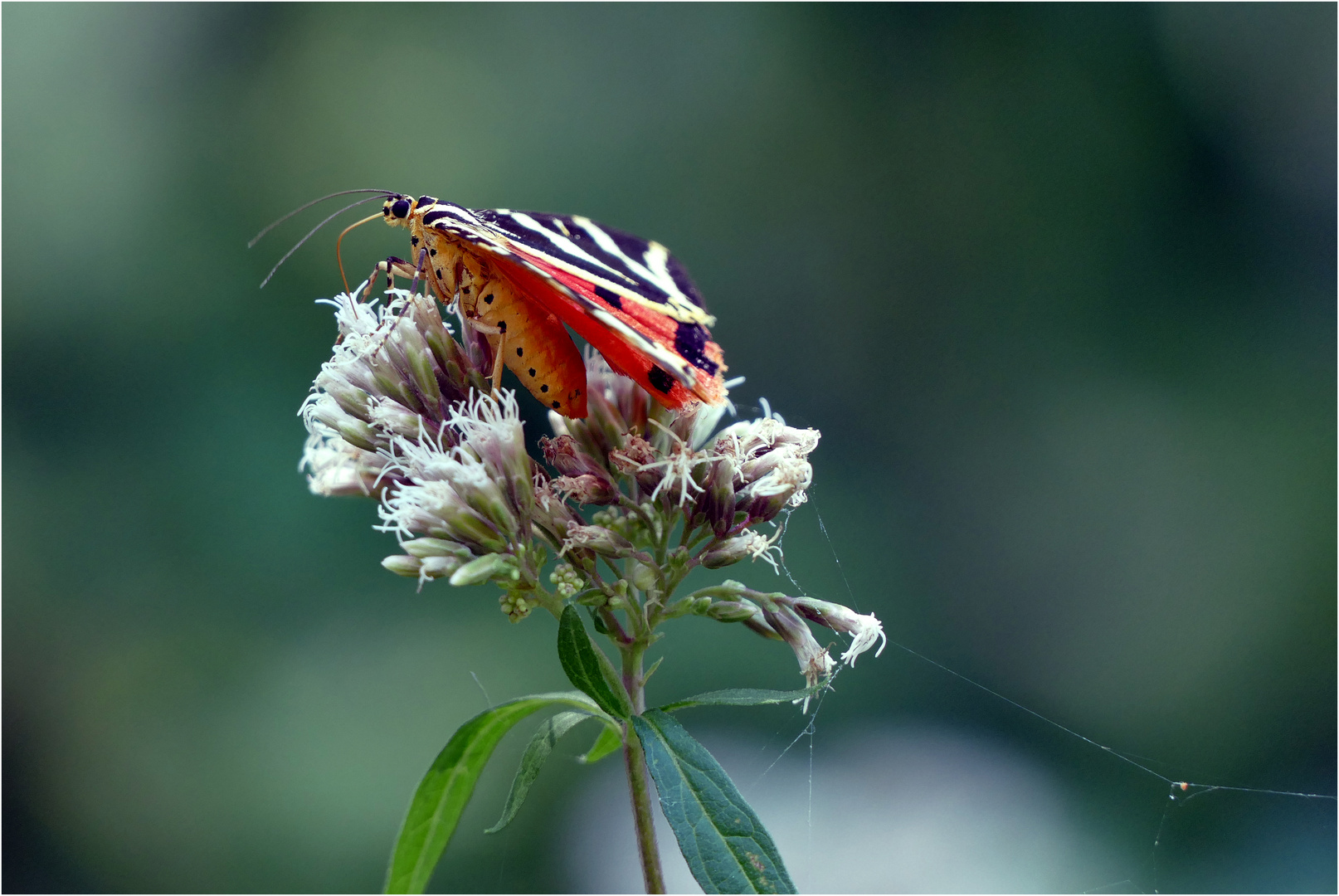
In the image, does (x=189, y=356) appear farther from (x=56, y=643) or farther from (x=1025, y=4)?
(x=1025, y=4)

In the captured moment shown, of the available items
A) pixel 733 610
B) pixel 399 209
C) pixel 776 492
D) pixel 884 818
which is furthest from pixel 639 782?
pixel 884 818

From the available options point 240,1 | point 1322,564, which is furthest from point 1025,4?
point 240,1

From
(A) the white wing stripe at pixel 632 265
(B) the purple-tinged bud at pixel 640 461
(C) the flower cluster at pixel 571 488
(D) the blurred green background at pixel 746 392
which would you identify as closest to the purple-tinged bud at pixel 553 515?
(C) the flower cluster at pixel 571 488

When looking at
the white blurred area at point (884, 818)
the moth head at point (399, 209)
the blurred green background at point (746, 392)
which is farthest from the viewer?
the blurred green background at point (746, 392)

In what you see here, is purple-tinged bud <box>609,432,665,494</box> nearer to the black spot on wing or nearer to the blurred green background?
the black spot on wing

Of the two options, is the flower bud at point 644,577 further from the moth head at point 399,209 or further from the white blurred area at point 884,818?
the white blurred area at point 884,818

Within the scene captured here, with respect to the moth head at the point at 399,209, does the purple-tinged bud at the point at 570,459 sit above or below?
below
